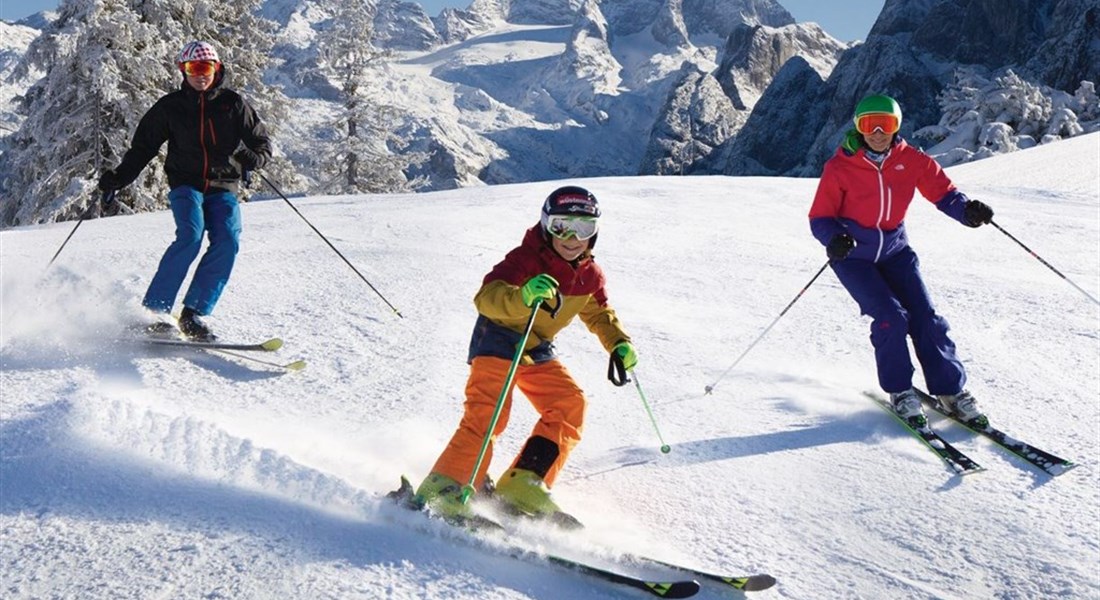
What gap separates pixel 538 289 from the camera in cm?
331

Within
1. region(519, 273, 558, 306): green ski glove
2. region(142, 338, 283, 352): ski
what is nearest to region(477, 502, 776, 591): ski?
region(519, 273, 558, 306): green ski glove

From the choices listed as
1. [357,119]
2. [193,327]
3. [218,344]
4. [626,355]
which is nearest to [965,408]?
[626,355]

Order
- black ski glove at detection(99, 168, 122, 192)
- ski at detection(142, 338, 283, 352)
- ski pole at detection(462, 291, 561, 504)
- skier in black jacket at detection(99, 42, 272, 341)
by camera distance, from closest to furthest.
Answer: ski pole at detection(462, 291, 561, 504), ski at detection(142, 338, 283, 352), skier in black jacket at detection(99, 42, 272, 341), black ski glove at detection(99, 168, 122, 192)

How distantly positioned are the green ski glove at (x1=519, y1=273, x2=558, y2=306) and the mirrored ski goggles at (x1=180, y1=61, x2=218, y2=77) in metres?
3.19

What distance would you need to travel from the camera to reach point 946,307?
726 cm

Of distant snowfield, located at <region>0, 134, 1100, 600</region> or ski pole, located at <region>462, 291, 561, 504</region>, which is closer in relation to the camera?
distant snowfield, located at <region>0, 134, 1100, 600</region>

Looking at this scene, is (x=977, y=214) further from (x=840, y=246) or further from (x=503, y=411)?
(x=503, y=411)

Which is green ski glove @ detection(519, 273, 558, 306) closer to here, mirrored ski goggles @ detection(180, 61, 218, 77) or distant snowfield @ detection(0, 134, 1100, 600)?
distant snowfield @ detection(0, 134, 1100, 600)

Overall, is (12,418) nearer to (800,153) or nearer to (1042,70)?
(1042,70)

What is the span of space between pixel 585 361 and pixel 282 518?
9.36 ft

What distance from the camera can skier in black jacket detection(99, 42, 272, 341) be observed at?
5453 mm

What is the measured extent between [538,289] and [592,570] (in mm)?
1040

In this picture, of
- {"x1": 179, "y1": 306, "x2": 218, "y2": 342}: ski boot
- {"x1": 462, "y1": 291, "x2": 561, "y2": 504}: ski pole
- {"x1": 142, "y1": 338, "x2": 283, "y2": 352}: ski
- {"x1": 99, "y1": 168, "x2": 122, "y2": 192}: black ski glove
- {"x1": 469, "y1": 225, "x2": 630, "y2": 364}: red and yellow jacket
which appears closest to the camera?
{"x1": 462, "y1": 291, "x2": 561, "y2": 504}: ski pole

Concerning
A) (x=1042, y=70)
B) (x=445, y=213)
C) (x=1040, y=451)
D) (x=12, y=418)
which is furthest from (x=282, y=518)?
(x=1042, y=70)
